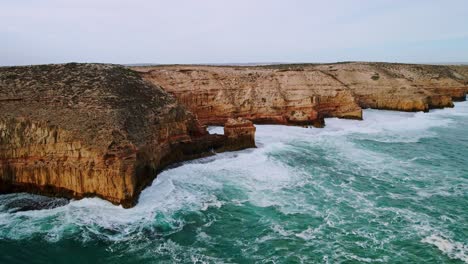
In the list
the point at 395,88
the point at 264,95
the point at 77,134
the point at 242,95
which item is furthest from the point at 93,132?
the point at 395,88

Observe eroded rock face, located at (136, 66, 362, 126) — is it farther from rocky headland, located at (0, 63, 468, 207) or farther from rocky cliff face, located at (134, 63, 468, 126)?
rocky headland, located at (0, 63, 468, 207)

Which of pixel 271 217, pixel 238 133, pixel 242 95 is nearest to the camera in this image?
pixel 271 217

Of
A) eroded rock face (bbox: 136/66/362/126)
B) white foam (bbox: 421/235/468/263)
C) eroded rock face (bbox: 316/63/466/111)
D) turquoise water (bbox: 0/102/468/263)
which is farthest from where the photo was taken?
eroded rock face (bbox: 316/63/466/111)

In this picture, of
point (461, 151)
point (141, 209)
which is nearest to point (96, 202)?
point (141, 209)

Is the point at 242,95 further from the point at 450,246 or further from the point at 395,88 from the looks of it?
the point at 450,246

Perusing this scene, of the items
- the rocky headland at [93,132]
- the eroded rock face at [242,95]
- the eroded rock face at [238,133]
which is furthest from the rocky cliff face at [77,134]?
the eroded rock face at [242,95]

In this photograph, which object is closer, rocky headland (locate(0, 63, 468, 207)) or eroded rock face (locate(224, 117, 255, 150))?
rocky headland (locate(0, 63, 468, 207))

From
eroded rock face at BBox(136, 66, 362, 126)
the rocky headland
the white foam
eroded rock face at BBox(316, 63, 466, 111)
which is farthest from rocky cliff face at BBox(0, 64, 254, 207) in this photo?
eroded rock face at BBox(316, 63, 466, 111)
